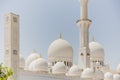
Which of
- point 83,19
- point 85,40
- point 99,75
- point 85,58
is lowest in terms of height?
point 99,75

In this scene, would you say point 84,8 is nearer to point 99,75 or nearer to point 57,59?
point 57,59

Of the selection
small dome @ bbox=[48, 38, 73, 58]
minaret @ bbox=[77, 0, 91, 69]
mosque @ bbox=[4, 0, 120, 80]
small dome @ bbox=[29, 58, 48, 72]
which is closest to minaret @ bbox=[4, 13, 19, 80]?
mosque @ bbox=[4, 0, 120, 80]

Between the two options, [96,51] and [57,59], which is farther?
[96,51]

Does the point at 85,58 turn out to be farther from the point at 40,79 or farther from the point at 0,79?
the point at 0,79

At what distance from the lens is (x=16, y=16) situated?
13.7m

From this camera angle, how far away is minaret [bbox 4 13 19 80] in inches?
514

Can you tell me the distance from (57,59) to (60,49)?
0.78 metres

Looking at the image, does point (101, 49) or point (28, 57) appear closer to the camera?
point (28, 57)

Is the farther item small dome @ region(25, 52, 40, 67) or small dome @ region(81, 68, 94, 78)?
small dome @ region(25, 52, 40, 67)

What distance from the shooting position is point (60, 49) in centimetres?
1942

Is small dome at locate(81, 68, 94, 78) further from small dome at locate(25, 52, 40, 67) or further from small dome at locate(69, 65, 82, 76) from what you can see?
small dome at locate(25, 52, 40, 67)

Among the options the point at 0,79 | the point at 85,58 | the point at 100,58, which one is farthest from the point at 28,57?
the point at 0,79

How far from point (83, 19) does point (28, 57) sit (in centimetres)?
512

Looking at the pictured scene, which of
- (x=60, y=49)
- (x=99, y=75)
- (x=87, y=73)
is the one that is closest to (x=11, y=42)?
(x=87, y=73)
